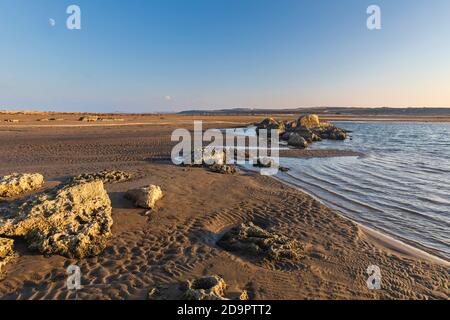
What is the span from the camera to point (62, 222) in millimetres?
6367

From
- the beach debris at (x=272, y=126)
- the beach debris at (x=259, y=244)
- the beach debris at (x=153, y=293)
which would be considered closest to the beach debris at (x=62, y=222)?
the beach debris at (x=153, y=293)

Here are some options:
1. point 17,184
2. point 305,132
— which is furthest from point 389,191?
point 305,132

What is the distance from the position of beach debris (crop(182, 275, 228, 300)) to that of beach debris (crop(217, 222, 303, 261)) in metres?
1.59

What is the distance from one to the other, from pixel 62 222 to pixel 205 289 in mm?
3738

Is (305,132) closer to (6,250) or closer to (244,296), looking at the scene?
(244,296)

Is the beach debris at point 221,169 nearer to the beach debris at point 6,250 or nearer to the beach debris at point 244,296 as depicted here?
the beach debris at point 244,296

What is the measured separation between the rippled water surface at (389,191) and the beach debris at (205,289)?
240 inches

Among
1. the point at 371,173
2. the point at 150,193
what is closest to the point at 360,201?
the point at 371,173

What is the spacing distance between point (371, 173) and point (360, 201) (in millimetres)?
5965

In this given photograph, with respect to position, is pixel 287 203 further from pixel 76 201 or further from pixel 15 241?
pixel 15 241

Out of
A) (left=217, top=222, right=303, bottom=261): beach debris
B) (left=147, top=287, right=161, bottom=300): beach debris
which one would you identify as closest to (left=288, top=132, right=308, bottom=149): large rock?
(left=217, top=222, right=303, bottom=261): beach debris

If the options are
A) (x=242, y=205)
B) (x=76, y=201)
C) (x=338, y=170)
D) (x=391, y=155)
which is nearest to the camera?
(x=76, y=201)

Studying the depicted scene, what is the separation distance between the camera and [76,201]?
6.89 m

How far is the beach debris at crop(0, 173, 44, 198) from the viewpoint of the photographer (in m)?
8.10
